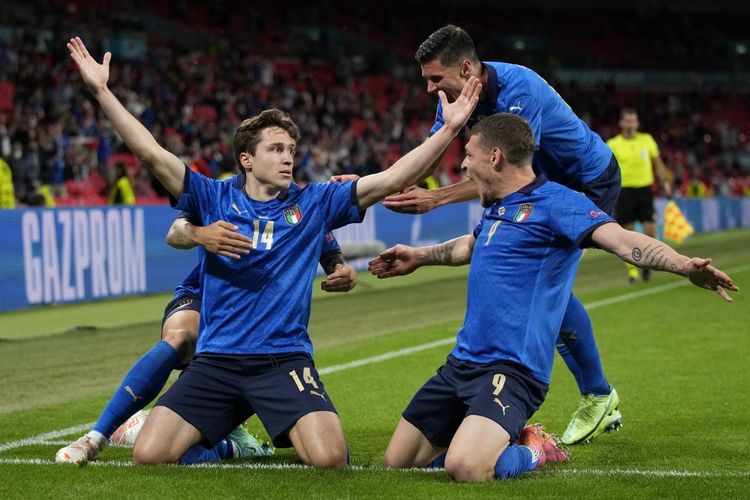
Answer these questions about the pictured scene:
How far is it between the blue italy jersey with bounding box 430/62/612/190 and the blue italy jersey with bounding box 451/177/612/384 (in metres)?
0.80

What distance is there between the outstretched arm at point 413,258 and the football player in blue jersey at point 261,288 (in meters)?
0.24

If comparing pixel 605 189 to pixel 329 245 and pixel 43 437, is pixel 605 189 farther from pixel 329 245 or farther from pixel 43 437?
pixel 43 437

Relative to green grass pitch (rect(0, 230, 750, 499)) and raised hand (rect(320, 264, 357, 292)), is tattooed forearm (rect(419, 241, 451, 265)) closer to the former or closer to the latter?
raised hand (rect(320, 264, 357, 292))

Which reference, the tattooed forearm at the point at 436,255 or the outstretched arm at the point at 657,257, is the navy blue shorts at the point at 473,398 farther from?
the outstretched arm at the point at 657,257

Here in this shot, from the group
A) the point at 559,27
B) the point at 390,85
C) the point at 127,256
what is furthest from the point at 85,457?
the point at 559,27

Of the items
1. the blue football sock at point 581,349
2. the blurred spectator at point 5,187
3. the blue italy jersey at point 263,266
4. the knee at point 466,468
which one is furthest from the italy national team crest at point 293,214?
the blurred spectator at point 5,187

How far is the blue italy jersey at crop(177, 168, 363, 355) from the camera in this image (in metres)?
5.87

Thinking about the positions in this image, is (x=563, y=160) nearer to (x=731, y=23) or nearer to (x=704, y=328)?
(x=704, y=328)

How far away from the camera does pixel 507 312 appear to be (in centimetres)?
554

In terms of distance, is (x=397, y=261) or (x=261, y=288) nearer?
(x=261, y=288)

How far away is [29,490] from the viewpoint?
518 centimetres

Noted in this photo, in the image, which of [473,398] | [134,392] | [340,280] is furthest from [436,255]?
[134,392]

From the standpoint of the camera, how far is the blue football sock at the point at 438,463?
5.67 m

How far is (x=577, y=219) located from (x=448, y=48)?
129 centimetres
